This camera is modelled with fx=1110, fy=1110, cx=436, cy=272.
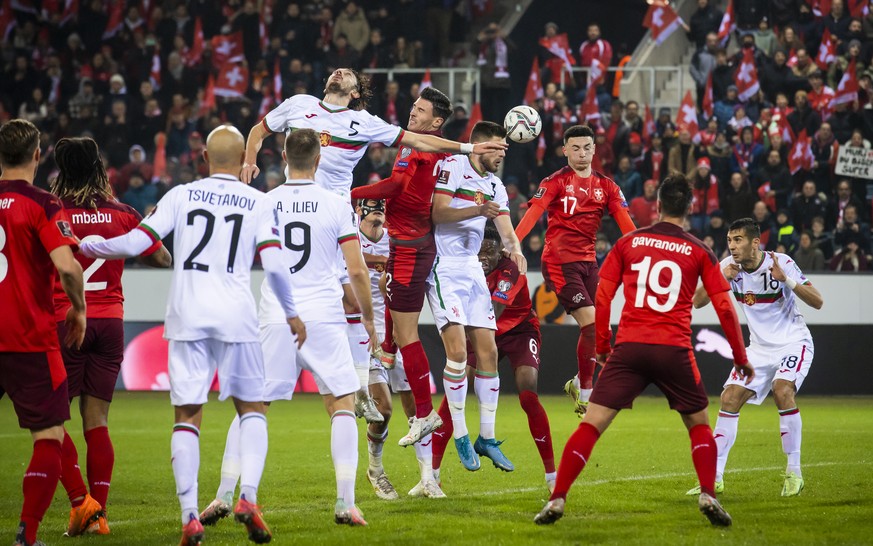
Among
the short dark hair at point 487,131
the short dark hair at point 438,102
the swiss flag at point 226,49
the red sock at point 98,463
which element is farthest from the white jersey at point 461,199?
the swiss flag at point 226,49

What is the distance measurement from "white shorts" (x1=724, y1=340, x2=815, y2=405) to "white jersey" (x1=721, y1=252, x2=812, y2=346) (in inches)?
3.0

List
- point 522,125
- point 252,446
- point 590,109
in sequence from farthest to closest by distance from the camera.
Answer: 1. point 590,109
2. point 522,125
3. point 252,446

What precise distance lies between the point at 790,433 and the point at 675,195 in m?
2.95

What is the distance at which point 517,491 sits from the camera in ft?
30.3

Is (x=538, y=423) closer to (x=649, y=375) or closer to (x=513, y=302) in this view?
(x=513, y=302)

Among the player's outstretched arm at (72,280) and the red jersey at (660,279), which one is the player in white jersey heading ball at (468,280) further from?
the player's outstretched arm at (72,280)

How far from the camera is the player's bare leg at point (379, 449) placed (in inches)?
356

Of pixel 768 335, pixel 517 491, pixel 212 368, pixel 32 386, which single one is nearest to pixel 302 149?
pixel 212 368

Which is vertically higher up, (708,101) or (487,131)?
(487,131)

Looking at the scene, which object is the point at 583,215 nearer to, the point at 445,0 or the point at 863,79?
the point at 863,79

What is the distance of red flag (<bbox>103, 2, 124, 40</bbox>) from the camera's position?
83.8 ft

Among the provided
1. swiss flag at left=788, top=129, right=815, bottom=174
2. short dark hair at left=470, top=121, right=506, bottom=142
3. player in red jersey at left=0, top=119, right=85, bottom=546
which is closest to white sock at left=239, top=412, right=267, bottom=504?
player in red jersey at left=0, top=119, right=85, bottom=546

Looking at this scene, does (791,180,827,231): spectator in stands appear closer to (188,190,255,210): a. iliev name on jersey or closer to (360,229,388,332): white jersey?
(360,229,388,332): white jersey

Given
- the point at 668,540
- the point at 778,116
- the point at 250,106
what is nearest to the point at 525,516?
the point at 668,540
